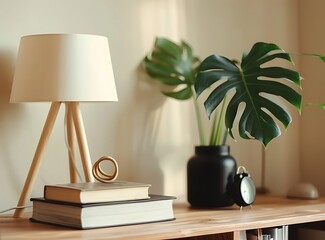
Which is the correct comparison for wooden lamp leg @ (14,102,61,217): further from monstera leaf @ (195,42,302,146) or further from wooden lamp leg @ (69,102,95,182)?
monstera leaf @ (195,42,302,146)

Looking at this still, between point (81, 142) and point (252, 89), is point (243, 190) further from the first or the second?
point (81, 142)

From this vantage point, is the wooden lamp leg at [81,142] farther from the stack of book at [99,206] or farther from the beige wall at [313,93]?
the beige wall at [313,93]

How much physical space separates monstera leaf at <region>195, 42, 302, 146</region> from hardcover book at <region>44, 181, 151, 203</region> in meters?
0.30

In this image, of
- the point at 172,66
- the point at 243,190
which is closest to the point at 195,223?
the point at 243,190

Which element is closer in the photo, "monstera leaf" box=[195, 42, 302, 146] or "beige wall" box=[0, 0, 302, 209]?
"monstera leaf" box=[195, 42, 302, 146]

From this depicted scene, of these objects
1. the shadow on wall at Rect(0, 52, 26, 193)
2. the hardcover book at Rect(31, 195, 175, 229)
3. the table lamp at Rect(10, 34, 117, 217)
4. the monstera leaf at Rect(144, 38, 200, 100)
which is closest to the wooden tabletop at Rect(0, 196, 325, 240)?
the hardcover book at Rect(31, 195, 175, 229)

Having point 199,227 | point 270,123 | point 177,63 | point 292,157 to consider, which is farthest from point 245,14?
point 199,227

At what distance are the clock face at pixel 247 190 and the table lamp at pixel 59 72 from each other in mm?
447

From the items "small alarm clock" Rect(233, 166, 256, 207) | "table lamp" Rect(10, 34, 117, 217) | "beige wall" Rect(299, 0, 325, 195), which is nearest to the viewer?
"table lamp" Rect(10, 34, 117, 217)

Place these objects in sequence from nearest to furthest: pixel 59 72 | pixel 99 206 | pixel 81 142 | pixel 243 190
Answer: pixel 99 206 → pixel 59 72 → pixel 81 142 → pixel 243 190

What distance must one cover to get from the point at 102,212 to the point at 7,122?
48 cm

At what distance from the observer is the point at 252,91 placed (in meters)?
1.79

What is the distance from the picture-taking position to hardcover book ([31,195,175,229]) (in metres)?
1.49

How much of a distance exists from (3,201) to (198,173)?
549 millimetres
